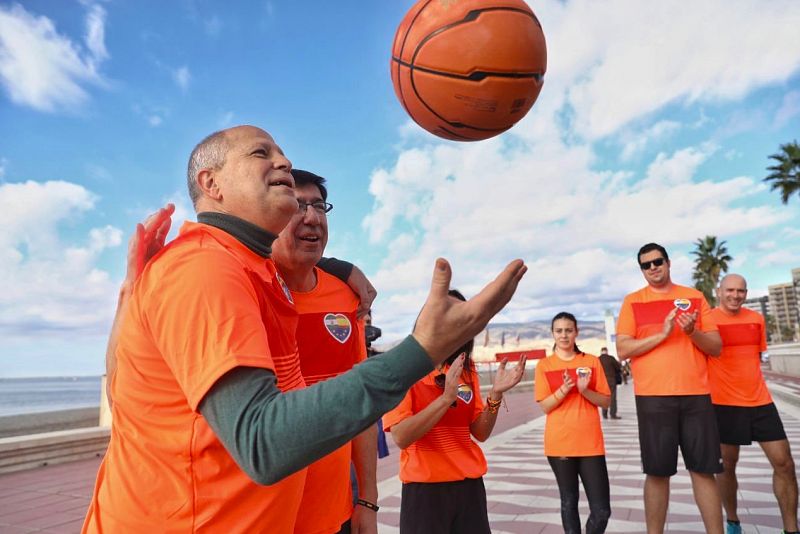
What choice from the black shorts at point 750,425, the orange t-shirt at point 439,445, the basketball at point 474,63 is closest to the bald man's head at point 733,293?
the black shorts at point 750,425

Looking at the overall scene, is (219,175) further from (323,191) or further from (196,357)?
(323,191)

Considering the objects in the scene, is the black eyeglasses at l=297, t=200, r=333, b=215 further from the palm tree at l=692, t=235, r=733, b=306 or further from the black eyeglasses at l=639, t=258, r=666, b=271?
the palm tree at l=692, t=235, r=733, b=306

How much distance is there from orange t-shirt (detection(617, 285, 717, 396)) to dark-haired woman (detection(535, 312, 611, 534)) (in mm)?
403

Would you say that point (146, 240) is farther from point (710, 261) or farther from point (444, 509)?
point (710, 261)

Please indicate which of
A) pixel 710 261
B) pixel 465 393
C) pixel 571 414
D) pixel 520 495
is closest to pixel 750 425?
pixel 571 414

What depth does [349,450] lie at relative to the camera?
7.73ft

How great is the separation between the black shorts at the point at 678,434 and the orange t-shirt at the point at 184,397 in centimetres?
371

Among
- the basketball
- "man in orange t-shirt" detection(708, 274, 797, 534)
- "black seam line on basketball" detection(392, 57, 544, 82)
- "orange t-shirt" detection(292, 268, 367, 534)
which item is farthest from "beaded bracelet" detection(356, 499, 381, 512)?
"man in orange t-shirt" detection(708, 274, 797, 534)

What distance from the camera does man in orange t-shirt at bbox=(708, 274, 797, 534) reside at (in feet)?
15.5

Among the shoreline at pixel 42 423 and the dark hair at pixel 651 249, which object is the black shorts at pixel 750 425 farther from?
the shoreline at pixel 42 423

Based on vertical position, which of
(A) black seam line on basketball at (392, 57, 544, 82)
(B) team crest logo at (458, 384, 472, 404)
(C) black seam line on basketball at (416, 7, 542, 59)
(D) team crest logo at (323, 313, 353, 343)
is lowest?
(B) team crest logo at (458, 384, 472, 404)

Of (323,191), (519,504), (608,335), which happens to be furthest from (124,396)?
(608,335)

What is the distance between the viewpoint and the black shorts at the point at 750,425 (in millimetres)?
4859

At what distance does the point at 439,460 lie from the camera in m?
3.14
